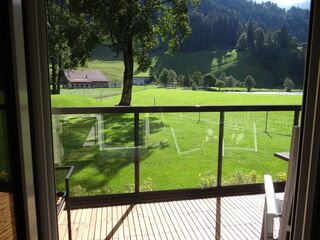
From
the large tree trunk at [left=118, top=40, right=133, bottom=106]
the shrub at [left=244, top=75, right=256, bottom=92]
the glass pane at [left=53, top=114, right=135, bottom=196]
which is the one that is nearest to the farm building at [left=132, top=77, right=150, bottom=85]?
the large tree trunk at [left=118, top=40, right=133, bottom=106]

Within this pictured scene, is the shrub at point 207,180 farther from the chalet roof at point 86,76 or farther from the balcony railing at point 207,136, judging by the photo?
the chalet roof at point 86,76

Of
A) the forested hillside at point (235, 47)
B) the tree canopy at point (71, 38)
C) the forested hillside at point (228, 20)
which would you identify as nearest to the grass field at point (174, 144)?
the forested hillside at point (235, 47)

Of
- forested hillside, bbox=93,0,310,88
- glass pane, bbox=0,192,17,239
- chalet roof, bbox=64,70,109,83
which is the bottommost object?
glass pane, bbox=0,192,17,239

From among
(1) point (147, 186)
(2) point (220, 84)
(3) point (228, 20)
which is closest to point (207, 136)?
(2) point (220, 84)

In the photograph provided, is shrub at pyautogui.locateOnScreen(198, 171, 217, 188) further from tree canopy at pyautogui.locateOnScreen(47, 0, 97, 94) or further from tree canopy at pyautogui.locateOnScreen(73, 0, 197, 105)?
tree canopy at pyautogui.locateOnScreen(47, 0, 97, 94)

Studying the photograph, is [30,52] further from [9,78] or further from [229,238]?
[229,238]

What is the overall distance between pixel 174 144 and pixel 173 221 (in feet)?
2.97

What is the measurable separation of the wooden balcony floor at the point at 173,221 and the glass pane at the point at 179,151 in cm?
28

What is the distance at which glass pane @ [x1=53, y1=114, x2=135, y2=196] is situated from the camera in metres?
2.98

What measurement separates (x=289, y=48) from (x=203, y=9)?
2.74 ft

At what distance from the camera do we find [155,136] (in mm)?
3330

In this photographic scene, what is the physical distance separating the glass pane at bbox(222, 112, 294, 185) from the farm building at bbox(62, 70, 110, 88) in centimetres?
142

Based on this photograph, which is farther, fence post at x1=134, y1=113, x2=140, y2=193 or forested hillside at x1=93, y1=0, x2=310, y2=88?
fence post at x1=134, y1=113, x2=140, y2=193

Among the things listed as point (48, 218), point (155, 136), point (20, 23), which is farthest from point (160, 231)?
point (20, 23)
